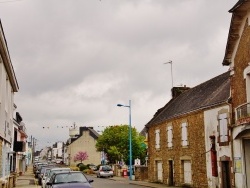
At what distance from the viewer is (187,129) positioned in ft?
93.2

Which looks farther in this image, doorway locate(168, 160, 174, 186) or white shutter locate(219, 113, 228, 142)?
doorway locate(168, 160, 174, 186)

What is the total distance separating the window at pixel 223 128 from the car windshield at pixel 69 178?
389 inches

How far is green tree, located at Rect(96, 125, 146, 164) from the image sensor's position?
57.7 meters

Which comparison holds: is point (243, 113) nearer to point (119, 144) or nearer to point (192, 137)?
point (192, 137)

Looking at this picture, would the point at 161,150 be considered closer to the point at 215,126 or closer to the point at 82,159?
the point at 215,126

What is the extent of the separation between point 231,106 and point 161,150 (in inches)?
515

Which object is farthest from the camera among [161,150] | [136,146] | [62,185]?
[136,146]

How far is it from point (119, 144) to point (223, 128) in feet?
123

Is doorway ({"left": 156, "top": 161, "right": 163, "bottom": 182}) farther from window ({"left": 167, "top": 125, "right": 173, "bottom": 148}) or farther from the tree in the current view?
the tree

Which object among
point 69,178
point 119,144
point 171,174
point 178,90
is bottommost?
point 171,174

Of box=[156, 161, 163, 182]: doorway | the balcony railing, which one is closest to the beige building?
box=[156, 161, 163, 182]: doorway

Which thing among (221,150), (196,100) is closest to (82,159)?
(196,100)

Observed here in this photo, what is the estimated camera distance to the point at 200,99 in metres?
28.7

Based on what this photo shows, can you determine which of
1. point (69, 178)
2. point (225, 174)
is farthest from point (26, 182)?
point (69, 178)
